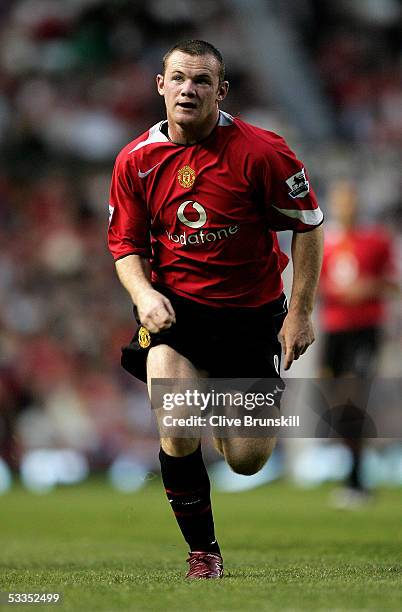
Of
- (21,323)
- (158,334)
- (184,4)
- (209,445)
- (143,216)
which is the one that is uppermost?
(184,4)

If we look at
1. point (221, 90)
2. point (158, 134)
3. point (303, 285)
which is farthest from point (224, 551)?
point (221, 90)

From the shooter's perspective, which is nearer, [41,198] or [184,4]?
[41,198]

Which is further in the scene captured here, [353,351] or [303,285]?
[353,351]

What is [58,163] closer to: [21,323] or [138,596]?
[21,323]

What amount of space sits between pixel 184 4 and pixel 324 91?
113 inches

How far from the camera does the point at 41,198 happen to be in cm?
1733

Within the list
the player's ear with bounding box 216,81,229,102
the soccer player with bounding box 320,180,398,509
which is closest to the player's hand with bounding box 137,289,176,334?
the player's ear with bounding box 216,81,229,102

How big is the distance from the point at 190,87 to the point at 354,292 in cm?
508

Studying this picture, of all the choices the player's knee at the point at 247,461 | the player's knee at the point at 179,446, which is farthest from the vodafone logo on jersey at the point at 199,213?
the player's knee at the point at 247,461

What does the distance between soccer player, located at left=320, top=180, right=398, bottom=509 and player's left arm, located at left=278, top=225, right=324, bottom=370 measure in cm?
463

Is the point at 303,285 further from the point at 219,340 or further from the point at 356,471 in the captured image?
the point at 356,471

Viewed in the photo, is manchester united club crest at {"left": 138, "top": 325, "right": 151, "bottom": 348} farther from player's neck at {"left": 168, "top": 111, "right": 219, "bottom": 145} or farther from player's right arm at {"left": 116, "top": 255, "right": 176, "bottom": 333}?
player's neck at {"left": 168, "top": 111, "right": 219, "bottom": 145}

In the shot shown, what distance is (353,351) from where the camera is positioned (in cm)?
1020

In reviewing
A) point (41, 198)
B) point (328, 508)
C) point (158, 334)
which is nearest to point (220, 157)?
point (158, 334)
